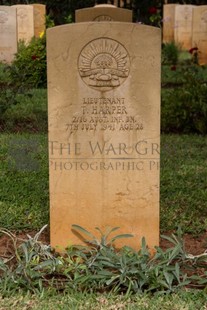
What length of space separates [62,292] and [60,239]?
19.7 inches

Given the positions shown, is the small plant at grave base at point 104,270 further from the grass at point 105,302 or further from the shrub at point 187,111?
the shrub at point 187,111

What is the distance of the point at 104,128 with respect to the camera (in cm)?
360

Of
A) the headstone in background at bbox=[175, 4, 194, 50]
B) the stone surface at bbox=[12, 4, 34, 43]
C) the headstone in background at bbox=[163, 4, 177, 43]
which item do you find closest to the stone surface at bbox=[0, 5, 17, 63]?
the stone surface at bbox=[12, 4, 34, 43]

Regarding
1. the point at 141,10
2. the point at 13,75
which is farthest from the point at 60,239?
the point at 141,10

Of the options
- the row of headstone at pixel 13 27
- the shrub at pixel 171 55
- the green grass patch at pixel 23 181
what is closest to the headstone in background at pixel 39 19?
the row of headstone at pixel 13 27

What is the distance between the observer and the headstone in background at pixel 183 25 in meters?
15.9

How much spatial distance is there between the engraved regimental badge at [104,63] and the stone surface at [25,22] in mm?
10699

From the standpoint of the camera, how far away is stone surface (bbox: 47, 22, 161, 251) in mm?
3512

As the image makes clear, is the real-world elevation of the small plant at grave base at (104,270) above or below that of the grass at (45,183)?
below

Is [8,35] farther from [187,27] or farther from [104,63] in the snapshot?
[104,63]

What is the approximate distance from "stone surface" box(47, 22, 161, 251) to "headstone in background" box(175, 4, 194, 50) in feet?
42.0

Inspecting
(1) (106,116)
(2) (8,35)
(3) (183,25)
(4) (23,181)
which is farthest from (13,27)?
(1) (106,116)

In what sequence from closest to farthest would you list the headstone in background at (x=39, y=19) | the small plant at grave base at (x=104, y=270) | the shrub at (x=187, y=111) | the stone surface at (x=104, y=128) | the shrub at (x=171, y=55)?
the small plant at grave base at (x=104, y=270), the stone surface at (x=104, y=128), the shrub at (x=187, y=111), the headstone in background at (x=39, y=19), the shrub at (x=171, y=55)

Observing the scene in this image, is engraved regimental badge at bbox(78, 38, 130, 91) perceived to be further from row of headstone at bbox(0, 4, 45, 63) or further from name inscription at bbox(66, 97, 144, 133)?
row of headstone at bbox(0, 4, 45, 63)
